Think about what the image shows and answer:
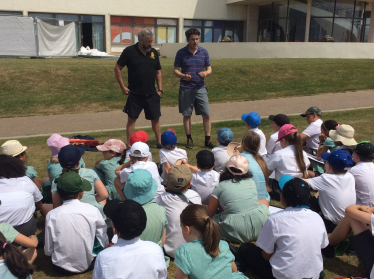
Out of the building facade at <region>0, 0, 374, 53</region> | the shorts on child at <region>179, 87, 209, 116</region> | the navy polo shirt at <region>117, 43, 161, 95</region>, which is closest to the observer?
the navy polo shirt at <region>117, 43, 161, 95</region>

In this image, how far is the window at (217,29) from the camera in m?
30.0

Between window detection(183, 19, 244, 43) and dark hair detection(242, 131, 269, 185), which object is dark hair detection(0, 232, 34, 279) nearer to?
dark hair detection(242, 131, 269, 185)

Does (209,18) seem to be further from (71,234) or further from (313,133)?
(71,234)

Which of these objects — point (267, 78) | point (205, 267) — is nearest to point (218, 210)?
point (205, 267)

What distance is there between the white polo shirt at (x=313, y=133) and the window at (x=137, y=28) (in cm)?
2443

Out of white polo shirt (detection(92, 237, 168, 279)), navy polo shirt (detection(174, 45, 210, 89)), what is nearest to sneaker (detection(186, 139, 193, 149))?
navy polo shirt (detection(174, 45, 210, 89))

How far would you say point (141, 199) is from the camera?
10.5ft

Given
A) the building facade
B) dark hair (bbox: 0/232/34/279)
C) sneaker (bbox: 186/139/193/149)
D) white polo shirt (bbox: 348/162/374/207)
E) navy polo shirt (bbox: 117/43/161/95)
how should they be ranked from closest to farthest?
dark hair (bbox: 0/232/34/279) < white polo shirt (bbox: 348/162/374/207) < navy polo shirt (bbox: 117/43/161/95) < sneaker (bbox: 186/139/193/149) < the building facade

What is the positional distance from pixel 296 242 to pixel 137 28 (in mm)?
28034

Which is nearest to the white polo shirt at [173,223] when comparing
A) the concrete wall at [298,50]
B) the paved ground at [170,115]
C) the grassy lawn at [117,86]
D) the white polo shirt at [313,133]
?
the white polo shirt at [313,133]

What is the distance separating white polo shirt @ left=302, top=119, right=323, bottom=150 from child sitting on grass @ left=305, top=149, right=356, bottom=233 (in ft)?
7.12

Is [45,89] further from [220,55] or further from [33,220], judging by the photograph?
[220,55]

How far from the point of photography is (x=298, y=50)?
21.4 metres

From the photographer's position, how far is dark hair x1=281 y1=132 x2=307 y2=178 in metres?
4.44
